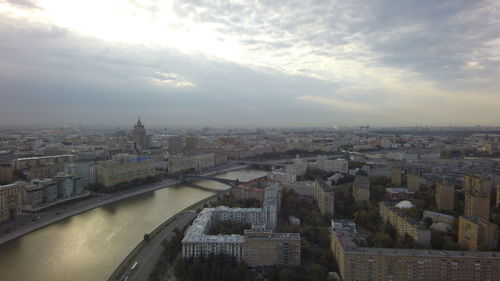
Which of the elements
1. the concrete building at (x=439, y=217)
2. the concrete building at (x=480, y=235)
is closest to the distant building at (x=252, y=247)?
the concrete building at (x=480, y=235)

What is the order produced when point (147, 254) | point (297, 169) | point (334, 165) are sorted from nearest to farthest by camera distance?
point (147, 254)
point (297, 169)
point (334, 165)

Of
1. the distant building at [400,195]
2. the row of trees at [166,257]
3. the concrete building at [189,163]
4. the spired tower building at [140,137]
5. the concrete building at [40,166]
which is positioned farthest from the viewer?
the spired tower building at [140,137]

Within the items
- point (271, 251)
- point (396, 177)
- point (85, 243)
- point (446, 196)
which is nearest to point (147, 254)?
point (85, 243)

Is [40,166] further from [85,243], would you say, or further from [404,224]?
[404,224]

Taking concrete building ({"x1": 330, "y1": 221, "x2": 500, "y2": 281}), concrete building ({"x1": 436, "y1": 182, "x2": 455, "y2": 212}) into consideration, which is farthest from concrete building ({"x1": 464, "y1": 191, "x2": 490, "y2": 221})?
concrete building ({"x1": 330, "y1": 221, "x2": 500, "y2": 281})

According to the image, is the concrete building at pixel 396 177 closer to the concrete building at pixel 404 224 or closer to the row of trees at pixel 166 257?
the concrete building at pixel 404 224

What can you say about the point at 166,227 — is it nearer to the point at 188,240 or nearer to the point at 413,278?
the point at 188,240

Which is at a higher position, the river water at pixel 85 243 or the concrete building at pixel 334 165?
the concrete building at pixel 334 165
